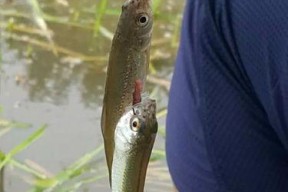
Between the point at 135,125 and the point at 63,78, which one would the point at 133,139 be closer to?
the point at 135,125

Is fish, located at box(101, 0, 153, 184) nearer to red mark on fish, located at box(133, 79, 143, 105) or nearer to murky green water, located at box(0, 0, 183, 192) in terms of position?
red mark on fish, located at box(133, 79, 143, 105)

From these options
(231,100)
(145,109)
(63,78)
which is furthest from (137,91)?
(63,78)

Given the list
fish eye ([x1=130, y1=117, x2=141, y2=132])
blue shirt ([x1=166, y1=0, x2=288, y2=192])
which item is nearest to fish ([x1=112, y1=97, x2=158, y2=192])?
fish eye ([x1=130, y1=117, x2=141, y2=132])

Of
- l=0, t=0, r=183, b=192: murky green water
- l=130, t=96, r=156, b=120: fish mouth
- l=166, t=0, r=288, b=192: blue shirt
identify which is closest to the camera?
l=130, t=96, r=156, b=120: fish mouth

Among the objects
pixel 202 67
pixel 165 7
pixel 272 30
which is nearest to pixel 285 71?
pixel 272 30

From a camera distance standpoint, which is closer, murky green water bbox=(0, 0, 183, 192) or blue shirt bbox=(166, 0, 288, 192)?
blue shirt bbox=(166, 0, 288, 192)

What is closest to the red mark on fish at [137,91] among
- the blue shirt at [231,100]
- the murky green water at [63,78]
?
the blue shirt at [231,100]
